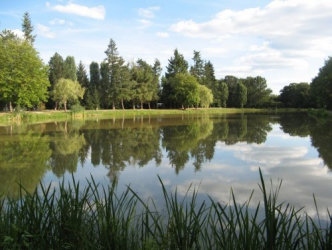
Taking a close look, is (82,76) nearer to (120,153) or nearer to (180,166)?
(120,153)

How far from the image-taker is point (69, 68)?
2334 inches

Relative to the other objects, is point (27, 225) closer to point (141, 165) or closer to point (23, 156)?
point (141, 165)

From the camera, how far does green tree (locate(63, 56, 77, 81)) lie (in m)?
55.0

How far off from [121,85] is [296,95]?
156 feet

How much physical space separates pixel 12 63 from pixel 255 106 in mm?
64035

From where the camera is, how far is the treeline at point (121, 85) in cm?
3441

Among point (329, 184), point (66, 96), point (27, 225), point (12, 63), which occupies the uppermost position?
point (12, 63)

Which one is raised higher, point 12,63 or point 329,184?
point 12,63

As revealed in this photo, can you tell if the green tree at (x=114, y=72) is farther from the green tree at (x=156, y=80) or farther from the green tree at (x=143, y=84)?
the green tree at (x=156, y=80)

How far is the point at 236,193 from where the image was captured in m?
6.86

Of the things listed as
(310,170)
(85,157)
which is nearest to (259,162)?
(310,170)

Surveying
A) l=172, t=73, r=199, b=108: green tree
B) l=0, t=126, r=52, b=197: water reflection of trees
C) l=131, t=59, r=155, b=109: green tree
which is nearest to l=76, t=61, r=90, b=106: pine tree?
l=131, t=59, r=155, b=109: green tree

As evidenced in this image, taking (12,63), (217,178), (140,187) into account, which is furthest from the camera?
(12,63)

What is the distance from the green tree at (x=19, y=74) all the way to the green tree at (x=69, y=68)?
60.5 ft
